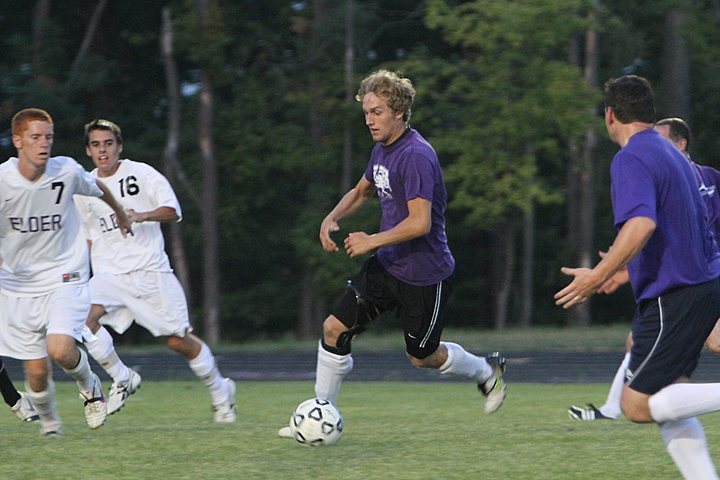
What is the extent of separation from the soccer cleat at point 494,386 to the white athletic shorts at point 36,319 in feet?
8.67

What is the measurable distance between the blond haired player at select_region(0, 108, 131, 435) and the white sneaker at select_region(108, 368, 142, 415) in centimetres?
82

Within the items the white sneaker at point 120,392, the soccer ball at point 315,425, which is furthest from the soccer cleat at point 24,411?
the soccer ball at point 315,425

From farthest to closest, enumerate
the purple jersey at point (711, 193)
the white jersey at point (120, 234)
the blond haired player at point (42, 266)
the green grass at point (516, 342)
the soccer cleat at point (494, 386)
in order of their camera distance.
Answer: the green grass at point (516, 342), the white jersey at point (120, 234), the soccer cleat at point (494, 386), the purple jersey at point (711, 193), the blond haired player at point (42, 266)

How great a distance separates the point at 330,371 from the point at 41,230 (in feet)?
6.46

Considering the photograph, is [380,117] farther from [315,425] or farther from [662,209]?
[662,209]

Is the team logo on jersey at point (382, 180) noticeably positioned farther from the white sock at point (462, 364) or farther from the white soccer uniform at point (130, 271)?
the white soccer uniform at point (130, 271)

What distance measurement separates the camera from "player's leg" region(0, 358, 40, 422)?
9203 mm

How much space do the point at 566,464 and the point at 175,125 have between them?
24.2 m

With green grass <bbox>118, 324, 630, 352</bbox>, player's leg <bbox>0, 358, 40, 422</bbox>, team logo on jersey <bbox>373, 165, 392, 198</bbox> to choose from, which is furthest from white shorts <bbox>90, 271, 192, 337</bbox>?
green grass <bbox>118, 324, 630, 352</bbox>

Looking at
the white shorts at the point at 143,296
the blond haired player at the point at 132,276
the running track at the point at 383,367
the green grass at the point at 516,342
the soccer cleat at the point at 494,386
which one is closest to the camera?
the soccer cleat at the point at 494,386

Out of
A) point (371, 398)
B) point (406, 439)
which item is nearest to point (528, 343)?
point (371, 398)

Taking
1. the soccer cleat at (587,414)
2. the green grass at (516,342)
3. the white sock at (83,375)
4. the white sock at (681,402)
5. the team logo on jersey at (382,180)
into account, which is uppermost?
the team logo on jersey at (382,180)

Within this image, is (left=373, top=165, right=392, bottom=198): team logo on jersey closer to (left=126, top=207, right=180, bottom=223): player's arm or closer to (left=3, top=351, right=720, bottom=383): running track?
(left=126, top=207, right=180, bottom=223): player's arm

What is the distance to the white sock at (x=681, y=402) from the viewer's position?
212 inches
